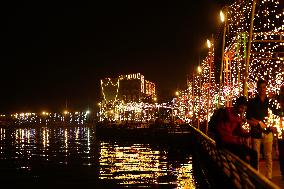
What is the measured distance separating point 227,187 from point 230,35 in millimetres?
15601

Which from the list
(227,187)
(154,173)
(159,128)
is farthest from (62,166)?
(159,128)

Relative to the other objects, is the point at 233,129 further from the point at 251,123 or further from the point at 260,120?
the point at 260,120

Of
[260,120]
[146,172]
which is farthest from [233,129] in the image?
[146,172]

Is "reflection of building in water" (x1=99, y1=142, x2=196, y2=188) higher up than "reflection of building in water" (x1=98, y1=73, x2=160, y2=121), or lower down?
lower down

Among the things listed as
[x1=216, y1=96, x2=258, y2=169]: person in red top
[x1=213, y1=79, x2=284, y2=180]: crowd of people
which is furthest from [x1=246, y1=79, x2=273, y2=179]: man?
[x1=216, y1=96, x2=258, y2=169]: person in red top

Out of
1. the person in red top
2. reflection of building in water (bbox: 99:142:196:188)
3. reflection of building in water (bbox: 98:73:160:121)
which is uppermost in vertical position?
reflection of building in water (bbox: 98:73:160:121)

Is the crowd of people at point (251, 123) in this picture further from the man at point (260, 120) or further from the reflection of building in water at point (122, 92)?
the reflection of building in water at point (122, 92)

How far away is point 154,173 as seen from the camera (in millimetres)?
23156

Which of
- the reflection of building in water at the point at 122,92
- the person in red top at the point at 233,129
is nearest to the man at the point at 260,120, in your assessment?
the person in red top at the point at 233,129

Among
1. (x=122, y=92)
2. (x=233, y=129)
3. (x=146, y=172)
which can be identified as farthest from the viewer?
(x=122, y=92)

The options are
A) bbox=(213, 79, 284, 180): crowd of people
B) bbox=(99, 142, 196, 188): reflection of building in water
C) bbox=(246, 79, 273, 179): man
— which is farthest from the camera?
bbox=(99, 142, 196, 188): reflection of building in water

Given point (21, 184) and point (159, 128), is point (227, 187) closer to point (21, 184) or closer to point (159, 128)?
point (21, 184)

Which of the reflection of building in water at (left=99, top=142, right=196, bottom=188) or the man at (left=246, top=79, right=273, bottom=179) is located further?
the reflection of building in water at (left=99, top=142, right=196, bottom=188)

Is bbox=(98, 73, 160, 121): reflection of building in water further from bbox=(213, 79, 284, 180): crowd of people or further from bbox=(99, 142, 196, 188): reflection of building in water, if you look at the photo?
bbox=(213, 79, 284, 180): crowd of people
